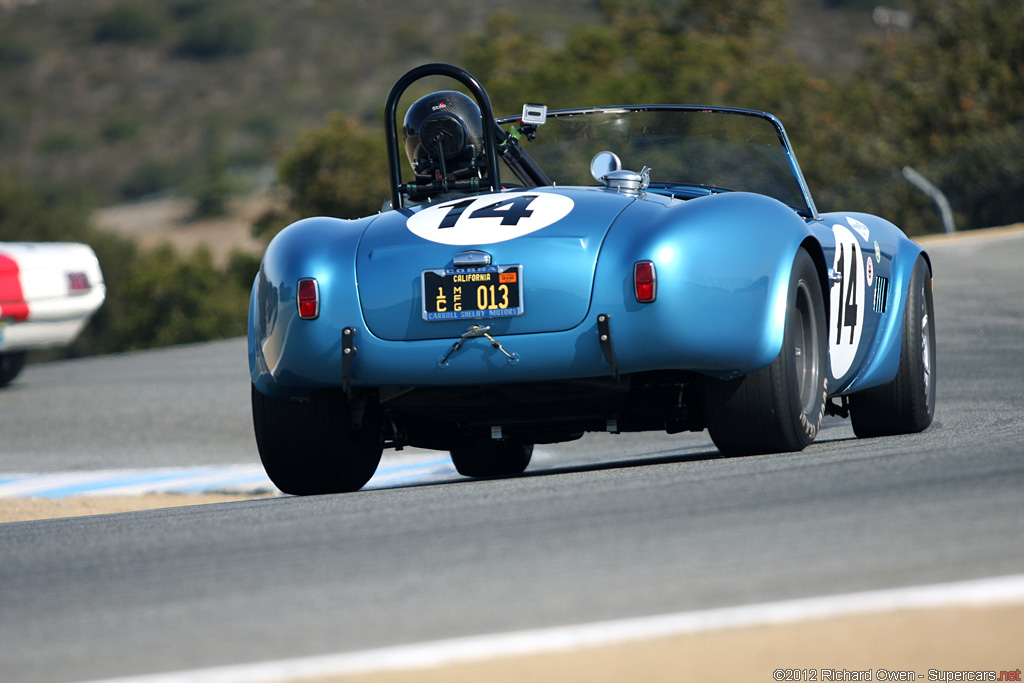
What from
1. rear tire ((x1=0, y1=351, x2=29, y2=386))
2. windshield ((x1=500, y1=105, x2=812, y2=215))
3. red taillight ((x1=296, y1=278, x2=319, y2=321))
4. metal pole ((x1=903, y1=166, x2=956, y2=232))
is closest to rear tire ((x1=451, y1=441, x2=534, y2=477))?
windshield ((x1=500, y1=105, x2=812, y2=215))

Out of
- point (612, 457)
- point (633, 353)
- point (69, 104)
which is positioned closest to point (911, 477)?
point (633, 353)

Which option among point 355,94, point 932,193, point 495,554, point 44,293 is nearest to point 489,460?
point 495,554

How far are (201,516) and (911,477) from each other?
6.98 ft

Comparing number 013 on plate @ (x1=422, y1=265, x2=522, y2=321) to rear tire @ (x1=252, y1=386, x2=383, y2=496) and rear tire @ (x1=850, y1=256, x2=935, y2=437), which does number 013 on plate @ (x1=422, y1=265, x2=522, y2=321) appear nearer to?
rear tire @ (x1=252, y1=386, x2=383, y2=496)

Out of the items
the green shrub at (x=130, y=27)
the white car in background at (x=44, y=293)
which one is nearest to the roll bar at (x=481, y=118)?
the white car in background at (x=44, y=293)

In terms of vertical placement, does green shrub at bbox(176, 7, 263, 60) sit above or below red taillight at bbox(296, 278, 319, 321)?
below

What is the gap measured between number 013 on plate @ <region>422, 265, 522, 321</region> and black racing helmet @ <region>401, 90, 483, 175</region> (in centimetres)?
110

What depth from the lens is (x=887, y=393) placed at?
19.3 ft

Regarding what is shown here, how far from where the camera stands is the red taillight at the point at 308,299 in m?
4.57

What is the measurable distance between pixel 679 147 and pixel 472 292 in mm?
1807

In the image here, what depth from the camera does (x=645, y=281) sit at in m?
4.29

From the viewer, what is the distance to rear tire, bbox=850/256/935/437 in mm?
5809

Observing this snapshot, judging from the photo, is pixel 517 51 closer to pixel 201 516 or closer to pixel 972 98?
pixel 972 98

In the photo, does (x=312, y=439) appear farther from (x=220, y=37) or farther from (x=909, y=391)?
(x=220, y=37)
